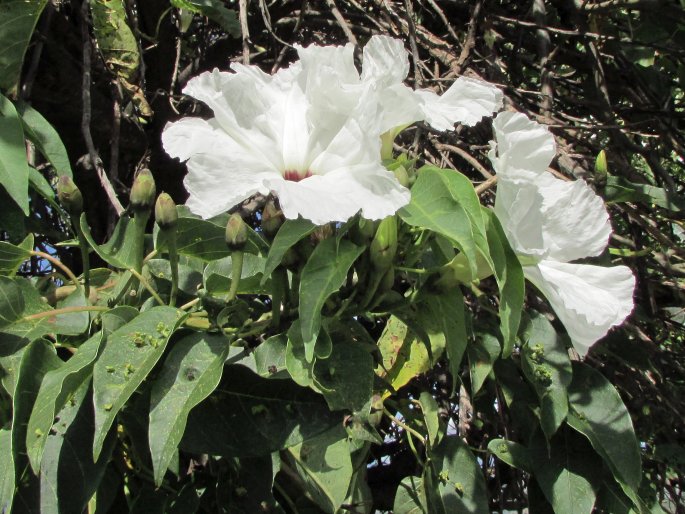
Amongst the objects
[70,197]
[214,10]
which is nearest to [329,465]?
[70,197]

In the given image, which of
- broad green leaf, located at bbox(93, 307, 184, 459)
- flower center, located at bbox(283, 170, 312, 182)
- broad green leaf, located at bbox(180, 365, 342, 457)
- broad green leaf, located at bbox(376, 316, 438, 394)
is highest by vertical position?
flower center, located at bbox(283, 170, 312, 182)

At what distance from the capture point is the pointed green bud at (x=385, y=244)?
82cm

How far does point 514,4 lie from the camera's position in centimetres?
211

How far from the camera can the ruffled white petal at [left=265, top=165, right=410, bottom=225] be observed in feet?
2.44

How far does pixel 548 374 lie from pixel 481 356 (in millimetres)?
89

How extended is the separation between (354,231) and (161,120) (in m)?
1.27

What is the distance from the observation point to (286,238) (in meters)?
0.76

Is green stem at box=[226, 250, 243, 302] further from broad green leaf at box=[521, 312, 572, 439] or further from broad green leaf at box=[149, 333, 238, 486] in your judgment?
broad green leaf at box=[521, 312, 572, 439]

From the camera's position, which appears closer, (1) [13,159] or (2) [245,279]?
(2) [245,279]

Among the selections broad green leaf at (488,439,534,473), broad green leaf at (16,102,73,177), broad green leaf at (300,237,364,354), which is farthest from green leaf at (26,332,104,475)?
broad green leaf at (488,439,534,473)

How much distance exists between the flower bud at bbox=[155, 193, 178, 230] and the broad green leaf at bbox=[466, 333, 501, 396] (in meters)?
0.41

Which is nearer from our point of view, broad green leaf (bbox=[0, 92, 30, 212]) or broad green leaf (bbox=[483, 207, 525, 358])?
broad green leaf (bbox=[483, 207, 525, 358])

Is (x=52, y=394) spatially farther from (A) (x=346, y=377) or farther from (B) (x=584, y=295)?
(B) (x=584, y=295)

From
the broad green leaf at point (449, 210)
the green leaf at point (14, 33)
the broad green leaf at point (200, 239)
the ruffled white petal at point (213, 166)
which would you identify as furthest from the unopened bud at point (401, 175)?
the green leaf at point (14, 33)
